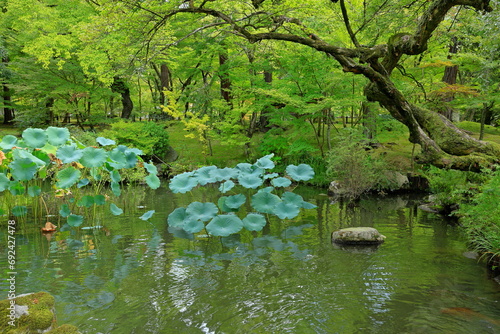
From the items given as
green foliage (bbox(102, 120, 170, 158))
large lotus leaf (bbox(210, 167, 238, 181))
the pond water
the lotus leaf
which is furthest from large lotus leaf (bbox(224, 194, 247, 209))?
green foliage (bbox(102, 120, 170, 158))

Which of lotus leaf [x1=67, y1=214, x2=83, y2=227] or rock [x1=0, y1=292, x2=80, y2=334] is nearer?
rock [x1=0, y1=292, x2=80, y2=334]

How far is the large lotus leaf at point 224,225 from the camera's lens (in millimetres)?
5441

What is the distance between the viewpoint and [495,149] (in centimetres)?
481

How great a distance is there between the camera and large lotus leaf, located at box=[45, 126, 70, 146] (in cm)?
572

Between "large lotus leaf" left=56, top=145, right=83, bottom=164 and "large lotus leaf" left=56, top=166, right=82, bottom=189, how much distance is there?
0.75ft

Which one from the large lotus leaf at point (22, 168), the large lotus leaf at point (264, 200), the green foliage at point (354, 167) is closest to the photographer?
the large lotus leaf at point (22, 168)

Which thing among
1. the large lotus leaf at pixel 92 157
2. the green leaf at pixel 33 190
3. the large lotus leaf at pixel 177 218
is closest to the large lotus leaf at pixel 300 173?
the large lotus leaf at pixel 177 218

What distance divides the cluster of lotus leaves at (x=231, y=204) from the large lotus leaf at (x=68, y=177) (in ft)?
4.77

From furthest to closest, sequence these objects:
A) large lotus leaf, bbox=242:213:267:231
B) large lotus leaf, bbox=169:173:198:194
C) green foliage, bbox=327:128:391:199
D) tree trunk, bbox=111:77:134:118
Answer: tree trunk, bbox=111:77:134:118 < green foliage, bbox=327:128:391:199 < large lotus leaf, bbox=169:173:198:194 < large lotus leaf, bbox=242:213:267:231

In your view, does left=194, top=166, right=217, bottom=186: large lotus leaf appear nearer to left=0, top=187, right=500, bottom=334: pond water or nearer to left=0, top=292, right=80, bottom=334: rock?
left=0, top=187, right=500, bottom=334: pond water

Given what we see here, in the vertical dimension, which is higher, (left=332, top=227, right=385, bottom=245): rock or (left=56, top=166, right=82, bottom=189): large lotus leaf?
(left=56, top=166, right=82, bottom=189): large lotus leaf

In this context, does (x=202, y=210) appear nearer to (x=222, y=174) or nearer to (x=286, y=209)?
(x=222, y=174)

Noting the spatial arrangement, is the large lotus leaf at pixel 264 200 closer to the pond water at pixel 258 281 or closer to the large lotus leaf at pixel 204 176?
the pond water at pixel 258 281

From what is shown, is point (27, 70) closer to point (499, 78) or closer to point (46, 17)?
point (46, 17)
